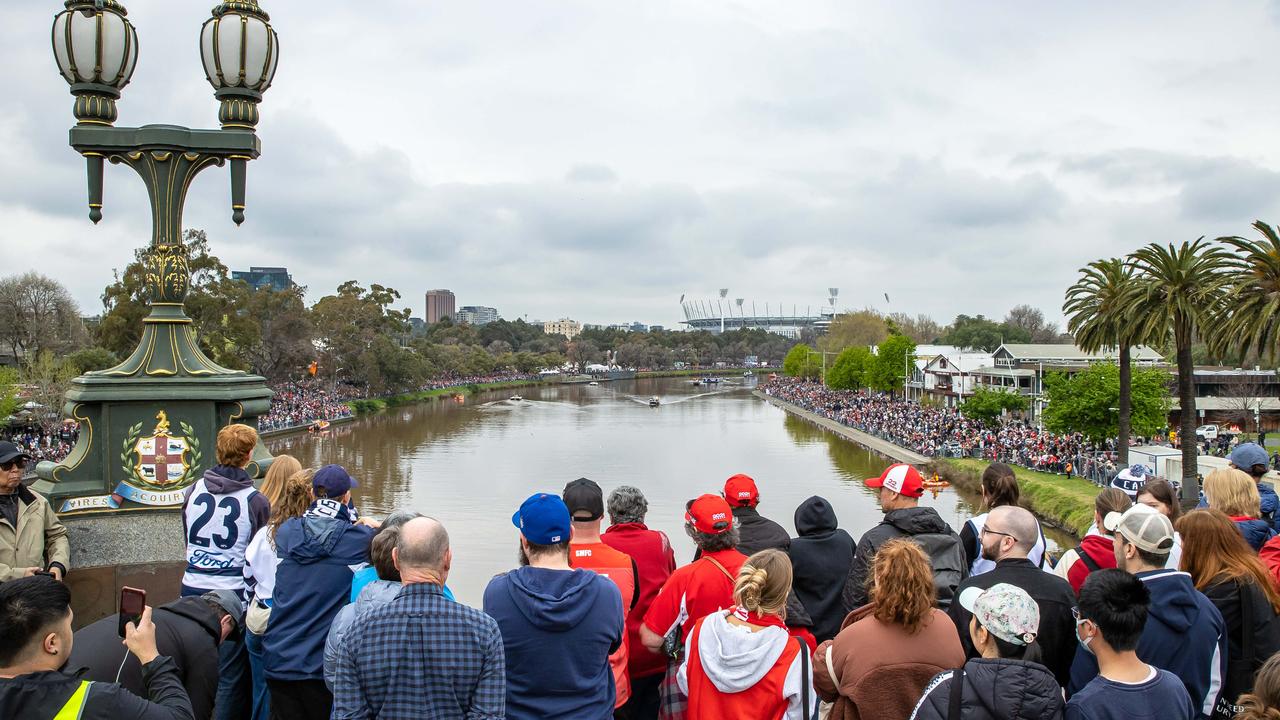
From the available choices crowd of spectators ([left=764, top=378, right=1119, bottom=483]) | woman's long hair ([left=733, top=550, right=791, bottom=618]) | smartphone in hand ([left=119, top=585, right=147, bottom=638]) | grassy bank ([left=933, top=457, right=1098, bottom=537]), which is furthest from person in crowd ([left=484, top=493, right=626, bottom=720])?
crowd of spectators ([left=764, top=378, right=1119, bottom=483])

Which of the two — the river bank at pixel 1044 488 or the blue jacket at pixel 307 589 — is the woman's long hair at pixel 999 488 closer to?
the blue jacket at pixel 307 589

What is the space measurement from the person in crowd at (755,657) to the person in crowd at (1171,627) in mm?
1086

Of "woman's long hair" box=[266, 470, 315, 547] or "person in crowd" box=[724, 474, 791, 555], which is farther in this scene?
"person in crowd" box=[724, 474, 791, 555]

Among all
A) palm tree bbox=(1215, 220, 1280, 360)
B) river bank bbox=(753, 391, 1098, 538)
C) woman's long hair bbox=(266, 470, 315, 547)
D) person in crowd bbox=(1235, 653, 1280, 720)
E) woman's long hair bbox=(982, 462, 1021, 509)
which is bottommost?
river bank bbox=(753, 391, 1098, 538)

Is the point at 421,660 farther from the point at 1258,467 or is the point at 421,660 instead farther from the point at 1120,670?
the point at 1258,467

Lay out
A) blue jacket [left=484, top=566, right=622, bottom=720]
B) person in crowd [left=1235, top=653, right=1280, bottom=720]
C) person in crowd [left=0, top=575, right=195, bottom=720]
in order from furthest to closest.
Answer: blue jacket [left=484, top=566, right=622, bottom=720] < person in crowd [left=1235, top=653, right=1280, bottom=720] < person in crowd [left=0, top=575, right=195, bottom=720]

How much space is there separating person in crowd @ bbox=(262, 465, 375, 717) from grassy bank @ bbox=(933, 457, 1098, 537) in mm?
17994

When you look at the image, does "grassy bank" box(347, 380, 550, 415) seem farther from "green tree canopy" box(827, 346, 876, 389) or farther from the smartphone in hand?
the smartphone in hand

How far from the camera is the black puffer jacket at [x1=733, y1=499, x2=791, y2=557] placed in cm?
413

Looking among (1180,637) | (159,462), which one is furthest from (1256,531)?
(159,462)

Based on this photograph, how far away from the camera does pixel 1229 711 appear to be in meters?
3.33

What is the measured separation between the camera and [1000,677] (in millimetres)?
2561

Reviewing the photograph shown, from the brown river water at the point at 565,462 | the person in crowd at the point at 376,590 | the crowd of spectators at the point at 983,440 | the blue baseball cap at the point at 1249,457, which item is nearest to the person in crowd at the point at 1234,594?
the blue baseball cap at the point at 1249,457

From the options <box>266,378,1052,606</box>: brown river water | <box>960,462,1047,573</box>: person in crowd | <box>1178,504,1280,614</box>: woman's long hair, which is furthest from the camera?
<box>266,378,1052,606</box>: brown river water
